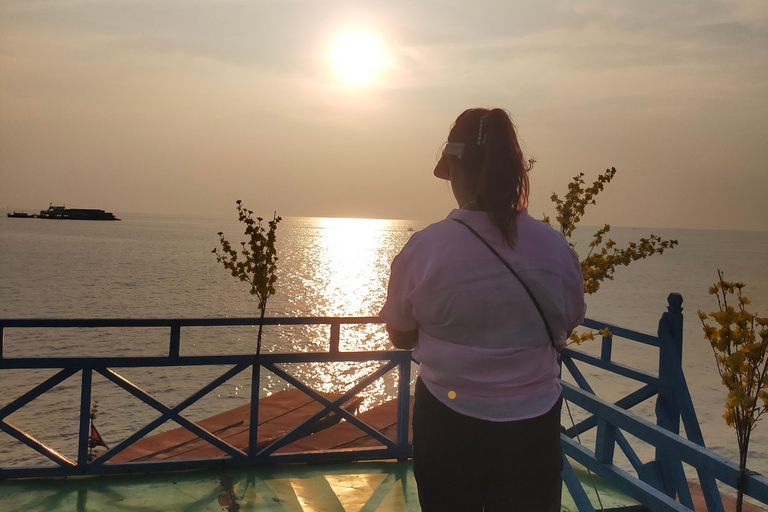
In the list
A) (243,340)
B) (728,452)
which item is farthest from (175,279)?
(728,452)

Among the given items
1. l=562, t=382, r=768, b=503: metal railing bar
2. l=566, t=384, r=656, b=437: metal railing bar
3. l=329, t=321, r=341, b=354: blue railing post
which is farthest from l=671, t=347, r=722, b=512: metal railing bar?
l=329, t=321, r=341, b=354: blue railing post

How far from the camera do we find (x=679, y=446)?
209 centimetres

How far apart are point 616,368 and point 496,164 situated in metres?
3.95

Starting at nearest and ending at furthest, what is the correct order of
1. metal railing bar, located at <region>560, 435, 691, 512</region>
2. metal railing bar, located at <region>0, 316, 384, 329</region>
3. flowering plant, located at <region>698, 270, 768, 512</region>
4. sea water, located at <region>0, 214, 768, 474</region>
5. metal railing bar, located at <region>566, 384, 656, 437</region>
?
metal railing bar, located at <region>560, 435, 691, 512</region> → flowering plant, located at <region>698, 270, 768, 512</region> → metal railing bar, located at <region>0, 316, 384, 329</region> → metal railing bar, located at <region>566, 384, 656, 437</region> → sea water, located at <region>0, 214, 768, 474</region>

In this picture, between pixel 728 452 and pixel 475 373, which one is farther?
pixel 728 452

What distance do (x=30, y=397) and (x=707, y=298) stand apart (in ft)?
230

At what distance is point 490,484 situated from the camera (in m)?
1.60

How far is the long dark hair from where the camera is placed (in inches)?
62.7

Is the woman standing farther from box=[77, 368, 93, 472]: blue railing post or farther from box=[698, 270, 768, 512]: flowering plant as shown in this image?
box=[77, 368, 93, 472]: blue railing post

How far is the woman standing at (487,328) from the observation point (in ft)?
5.02

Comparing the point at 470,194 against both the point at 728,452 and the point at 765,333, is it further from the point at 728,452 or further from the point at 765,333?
the point at 728,452

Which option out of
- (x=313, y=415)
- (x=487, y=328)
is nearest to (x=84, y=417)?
(x=313, y=415)

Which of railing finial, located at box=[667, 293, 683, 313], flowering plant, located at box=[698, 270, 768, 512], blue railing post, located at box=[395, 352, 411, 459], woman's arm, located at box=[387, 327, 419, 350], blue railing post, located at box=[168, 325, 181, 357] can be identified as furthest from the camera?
blue railing post, located at box=[395, 352, 411, 459]

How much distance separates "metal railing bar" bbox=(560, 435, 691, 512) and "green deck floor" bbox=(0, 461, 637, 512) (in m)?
1.75
